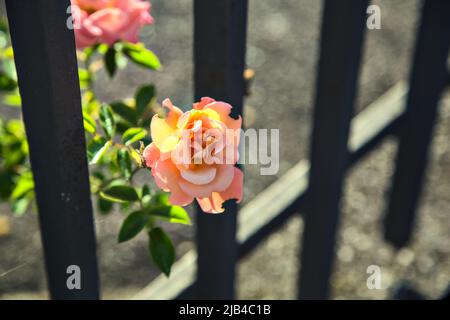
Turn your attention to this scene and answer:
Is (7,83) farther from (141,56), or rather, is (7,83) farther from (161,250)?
(161,250)

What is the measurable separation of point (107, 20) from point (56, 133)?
35cm

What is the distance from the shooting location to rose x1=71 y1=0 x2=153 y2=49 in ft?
4.63

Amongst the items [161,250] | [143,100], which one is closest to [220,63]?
[143,100]

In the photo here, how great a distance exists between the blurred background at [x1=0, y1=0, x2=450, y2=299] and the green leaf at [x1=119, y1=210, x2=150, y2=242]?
0.67 metres

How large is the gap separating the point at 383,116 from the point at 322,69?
3.22 ft

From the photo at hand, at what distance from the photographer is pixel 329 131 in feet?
6.01

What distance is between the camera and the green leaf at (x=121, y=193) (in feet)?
4.38

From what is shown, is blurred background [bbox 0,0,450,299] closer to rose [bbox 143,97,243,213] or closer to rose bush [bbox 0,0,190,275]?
rose bush [bbox 0,0,190,275]

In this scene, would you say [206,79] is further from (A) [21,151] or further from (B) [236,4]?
(A) [21,151]

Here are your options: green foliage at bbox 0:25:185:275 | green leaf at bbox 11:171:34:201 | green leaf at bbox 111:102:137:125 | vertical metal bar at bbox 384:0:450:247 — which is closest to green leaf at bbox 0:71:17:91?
green foliage at bbox 0:25:185:275

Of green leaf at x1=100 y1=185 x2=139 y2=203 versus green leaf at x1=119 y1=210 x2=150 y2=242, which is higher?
green leaf at x1=100 y1=185 x2=139 y2=203

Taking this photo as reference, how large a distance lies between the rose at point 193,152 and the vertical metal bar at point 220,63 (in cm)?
26

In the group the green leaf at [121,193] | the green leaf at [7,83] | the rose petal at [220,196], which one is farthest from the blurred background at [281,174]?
the rose petal at [220,196]
